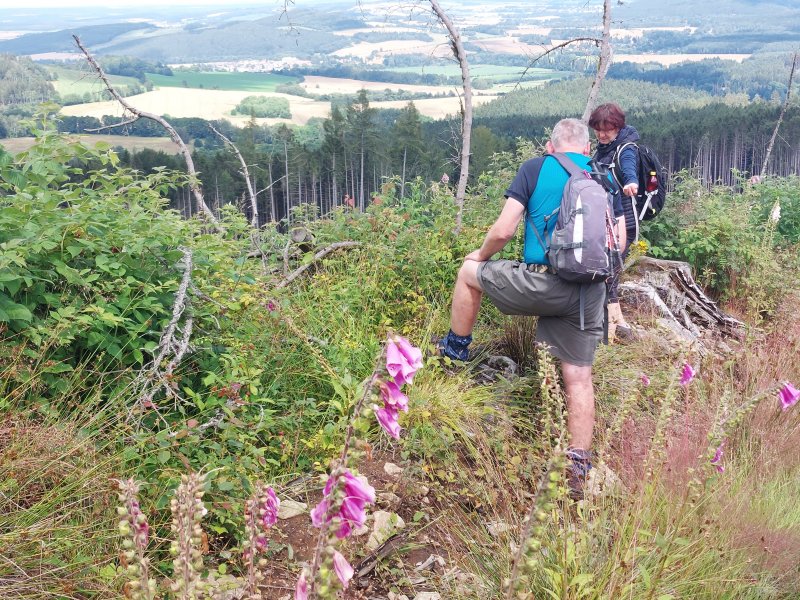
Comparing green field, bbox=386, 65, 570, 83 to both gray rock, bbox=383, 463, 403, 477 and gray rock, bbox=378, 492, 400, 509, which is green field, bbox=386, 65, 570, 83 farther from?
gray rock, bbox=378, 492, 400, 509

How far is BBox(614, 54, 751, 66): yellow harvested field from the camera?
108 m

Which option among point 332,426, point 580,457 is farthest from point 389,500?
point 580,457

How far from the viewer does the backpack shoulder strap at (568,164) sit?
3.85 m

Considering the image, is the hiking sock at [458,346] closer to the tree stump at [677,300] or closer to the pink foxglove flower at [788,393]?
the pink foxglove flower at [788,393]

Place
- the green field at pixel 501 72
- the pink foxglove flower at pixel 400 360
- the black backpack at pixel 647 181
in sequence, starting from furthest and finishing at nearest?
the green field at pixel 501 72 → the black backpack at pixel 647 181 → the pink foxglove flower at pixel 400 360

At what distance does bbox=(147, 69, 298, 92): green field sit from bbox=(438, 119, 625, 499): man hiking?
96397 millimetres

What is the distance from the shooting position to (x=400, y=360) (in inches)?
58.0

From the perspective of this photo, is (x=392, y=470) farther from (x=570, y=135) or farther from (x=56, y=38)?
(x=56, y=38)

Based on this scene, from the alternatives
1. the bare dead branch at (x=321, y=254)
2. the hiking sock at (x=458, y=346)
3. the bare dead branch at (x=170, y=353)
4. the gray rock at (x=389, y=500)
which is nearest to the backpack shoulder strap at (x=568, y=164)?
the hiking sock at (x=458, y=346)

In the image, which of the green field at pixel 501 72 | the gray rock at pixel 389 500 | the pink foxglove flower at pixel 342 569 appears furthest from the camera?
the green field at pixel 501 72

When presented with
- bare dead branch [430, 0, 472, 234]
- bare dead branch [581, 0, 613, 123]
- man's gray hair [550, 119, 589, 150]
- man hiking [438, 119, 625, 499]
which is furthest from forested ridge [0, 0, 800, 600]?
bare dead branch [581, 0, 613, 123]

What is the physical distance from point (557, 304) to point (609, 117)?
2.50m

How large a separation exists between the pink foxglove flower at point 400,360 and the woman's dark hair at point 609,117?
190 inches

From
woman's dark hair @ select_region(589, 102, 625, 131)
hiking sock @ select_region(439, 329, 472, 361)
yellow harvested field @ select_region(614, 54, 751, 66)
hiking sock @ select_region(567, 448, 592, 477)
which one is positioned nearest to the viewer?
hiking sock @ select_region(567, 448, 592, 477)
